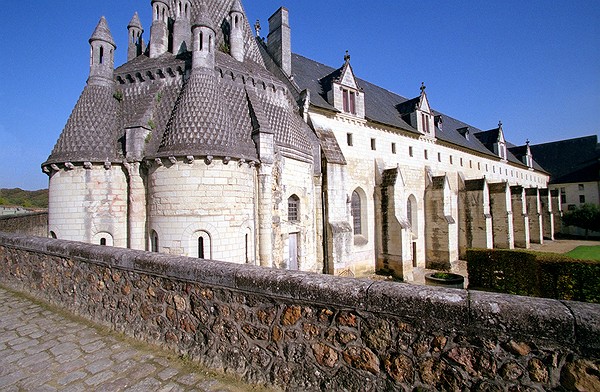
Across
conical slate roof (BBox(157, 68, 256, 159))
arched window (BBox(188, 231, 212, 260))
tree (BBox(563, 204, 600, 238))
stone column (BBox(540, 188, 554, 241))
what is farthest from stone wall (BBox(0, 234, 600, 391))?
tree (BBox(563, 204, 600, 238))

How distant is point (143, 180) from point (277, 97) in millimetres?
7055

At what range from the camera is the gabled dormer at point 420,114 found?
23.7 m

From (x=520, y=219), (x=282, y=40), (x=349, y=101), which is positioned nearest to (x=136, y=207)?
(x=282, y=40)

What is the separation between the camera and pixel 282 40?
17.5 metres

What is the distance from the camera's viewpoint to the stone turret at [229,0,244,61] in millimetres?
13125

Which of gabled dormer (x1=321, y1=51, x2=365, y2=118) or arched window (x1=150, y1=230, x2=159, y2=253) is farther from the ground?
gabled dormer (x1=321, y1=51, x2=365, y2=118)

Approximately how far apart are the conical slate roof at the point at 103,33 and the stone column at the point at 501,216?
32403 mm

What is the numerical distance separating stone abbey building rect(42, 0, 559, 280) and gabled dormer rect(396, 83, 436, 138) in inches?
191

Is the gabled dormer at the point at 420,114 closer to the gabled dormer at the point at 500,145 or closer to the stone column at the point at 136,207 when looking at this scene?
the gabled dormer at the point at 500,145

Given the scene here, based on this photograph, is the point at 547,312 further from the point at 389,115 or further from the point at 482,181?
the point at 482,181

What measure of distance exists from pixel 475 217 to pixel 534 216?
15.9 metres

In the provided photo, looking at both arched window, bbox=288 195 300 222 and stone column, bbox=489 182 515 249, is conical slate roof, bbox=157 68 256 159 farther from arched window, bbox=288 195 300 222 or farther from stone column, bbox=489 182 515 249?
stone column, bbox=489 182 515 249

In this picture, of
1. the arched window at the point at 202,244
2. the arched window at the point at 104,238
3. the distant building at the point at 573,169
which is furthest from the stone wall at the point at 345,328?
the distant building at the point at 573,169

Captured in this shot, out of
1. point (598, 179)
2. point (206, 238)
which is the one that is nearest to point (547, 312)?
point (206, 238)
